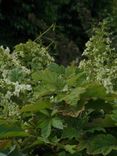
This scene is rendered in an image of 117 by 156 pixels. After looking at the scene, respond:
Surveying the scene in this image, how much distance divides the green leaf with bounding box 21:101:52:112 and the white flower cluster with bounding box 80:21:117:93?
0.39 metres

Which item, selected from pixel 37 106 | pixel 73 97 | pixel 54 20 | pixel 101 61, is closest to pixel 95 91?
pixel 73 97

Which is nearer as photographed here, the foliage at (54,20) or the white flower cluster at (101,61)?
the white flower cluster at (101,61)

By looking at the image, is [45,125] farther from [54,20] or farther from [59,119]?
[54,20]

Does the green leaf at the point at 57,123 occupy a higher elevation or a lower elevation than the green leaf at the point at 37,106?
lower

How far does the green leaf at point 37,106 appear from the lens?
1.79m

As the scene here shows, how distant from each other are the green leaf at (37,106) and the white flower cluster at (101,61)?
0.39 m

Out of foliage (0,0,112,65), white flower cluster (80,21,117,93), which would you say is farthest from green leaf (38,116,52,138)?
foliage (0,0,112,65)

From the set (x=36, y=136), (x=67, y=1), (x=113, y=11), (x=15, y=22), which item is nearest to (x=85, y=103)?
(x=36, y=136)

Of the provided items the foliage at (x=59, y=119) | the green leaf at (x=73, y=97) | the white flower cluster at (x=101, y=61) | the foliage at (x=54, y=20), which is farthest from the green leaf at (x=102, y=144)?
the foliage at (x=54, y=20)

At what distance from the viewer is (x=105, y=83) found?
2080mm

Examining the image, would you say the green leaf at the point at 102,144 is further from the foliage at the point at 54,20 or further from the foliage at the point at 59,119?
the foliage at the point at 54,20

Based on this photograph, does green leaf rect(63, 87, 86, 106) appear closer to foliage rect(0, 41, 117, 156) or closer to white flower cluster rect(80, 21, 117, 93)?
foliage rect(0, 41, 117, 156)

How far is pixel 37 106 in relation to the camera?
1.79 metres

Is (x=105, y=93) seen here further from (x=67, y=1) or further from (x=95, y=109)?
(x=67, y=1)
